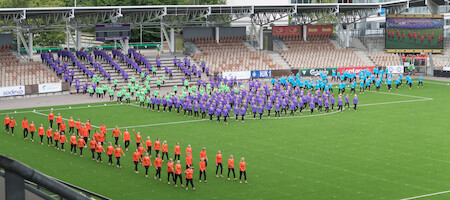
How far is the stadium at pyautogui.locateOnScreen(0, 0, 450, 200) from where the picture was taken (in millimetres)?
20734

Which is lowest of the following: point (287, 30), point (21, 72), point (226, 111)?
point (226, 111)

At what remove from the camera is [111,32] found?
55.7m

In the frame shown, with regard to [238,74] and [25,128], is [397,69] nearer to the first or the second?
[238,74]

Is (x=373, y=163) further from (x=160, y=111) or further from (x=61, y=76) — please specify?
(x=61, y=76)

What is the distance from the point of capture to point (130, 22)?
197ft

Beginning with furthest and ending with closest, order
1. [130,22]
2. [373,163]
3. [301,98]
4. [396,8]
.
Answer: [396,8]
[130,22]
[301,98]
[373,163]

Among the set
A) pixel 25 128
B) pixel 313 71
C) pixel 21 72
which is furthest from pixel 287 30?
pixel 25 128

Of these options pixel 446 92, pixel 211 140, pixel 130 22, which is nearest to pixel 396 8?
pixel 446 92

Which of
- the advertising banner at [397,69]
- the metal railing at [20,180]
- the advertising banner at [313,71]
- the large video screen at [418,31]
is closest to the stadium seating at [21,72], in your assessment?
the advertising banner at [313,71]

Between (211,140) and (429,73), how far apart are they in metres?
38.9

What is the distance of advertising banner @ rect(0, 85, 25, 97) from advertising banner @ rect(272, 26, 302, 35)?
1141 inches

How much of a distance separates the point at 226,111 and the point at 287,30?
33.0 meters

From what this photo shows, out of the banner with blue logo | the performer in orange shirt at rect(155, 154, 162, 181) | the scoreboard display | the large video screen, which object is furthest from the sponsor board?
the performer in orange shirt at rect(155, 154, 162, 181)

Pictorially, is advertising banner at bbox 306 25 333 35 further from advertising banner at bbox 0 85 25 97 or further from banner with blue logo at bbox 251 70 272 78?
advertising banner at bbox 0 85 25 97
